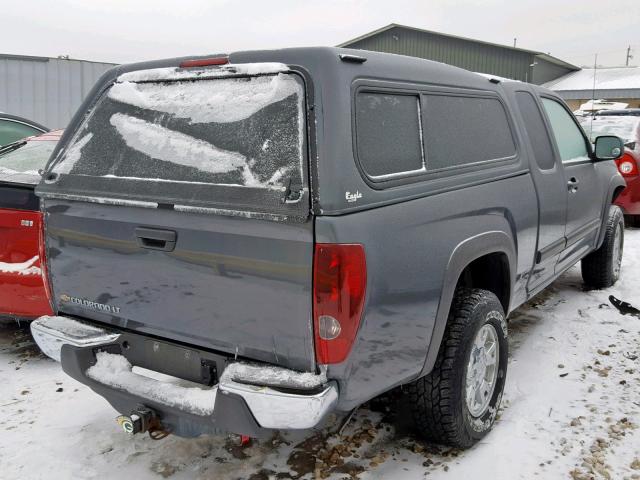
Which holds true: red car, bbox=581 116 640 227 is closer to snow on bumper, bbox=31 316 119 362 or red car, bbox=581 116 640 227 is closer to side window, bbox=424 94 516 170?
side window, bbox=424 94 516 170

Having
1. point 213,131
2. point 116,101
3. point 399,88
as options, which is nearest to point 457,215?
point 399,88

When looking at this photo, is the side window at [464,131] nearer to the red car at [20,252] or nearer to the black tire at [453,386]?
the black tire at [453,386]

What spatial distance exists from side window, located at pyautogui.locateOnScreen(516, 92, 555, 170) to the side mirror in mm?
942

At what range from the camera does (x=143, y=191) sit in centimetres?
248

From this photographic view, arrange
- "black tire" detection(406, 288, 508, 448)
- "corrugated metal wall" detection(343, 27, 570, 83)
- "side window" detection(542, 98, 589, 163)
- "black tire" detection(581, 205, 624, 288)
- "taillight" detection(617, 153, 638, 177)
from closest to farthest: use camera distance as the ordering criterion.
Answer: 1. "black tire" detection(406, 288, 508, 448)
2. "side window" detection(542, 98, 589, 163)
3. "black tire" detection(581, 205, 624, 288)
4. "taillight" detection(617, 153, 638, 177)
5. "corrugated metal wall" detection(343, 27, 570, 83)

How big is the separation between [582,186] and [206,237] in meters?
3.36

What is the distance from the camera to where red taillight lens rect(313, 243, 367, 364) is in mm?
2072

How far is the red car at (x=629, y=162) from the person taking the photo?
7930 mm

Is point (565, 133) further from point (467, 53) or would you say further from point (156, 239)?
point (467, 53)

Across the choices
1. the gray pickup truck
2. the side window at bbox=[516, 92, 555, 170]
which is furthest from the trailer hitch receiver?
the side window at bbox=[516, 92, 555, 170]

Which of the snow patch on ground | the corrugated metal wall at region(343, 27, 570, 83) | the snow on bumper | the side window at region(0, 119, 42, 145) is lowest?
the snow patch on ground

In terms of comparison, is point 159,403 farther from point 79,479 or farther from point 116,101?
point 116,101

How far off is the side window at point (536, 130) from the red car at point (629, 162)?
4.16m

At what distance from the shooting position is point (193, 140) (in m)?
2.48
